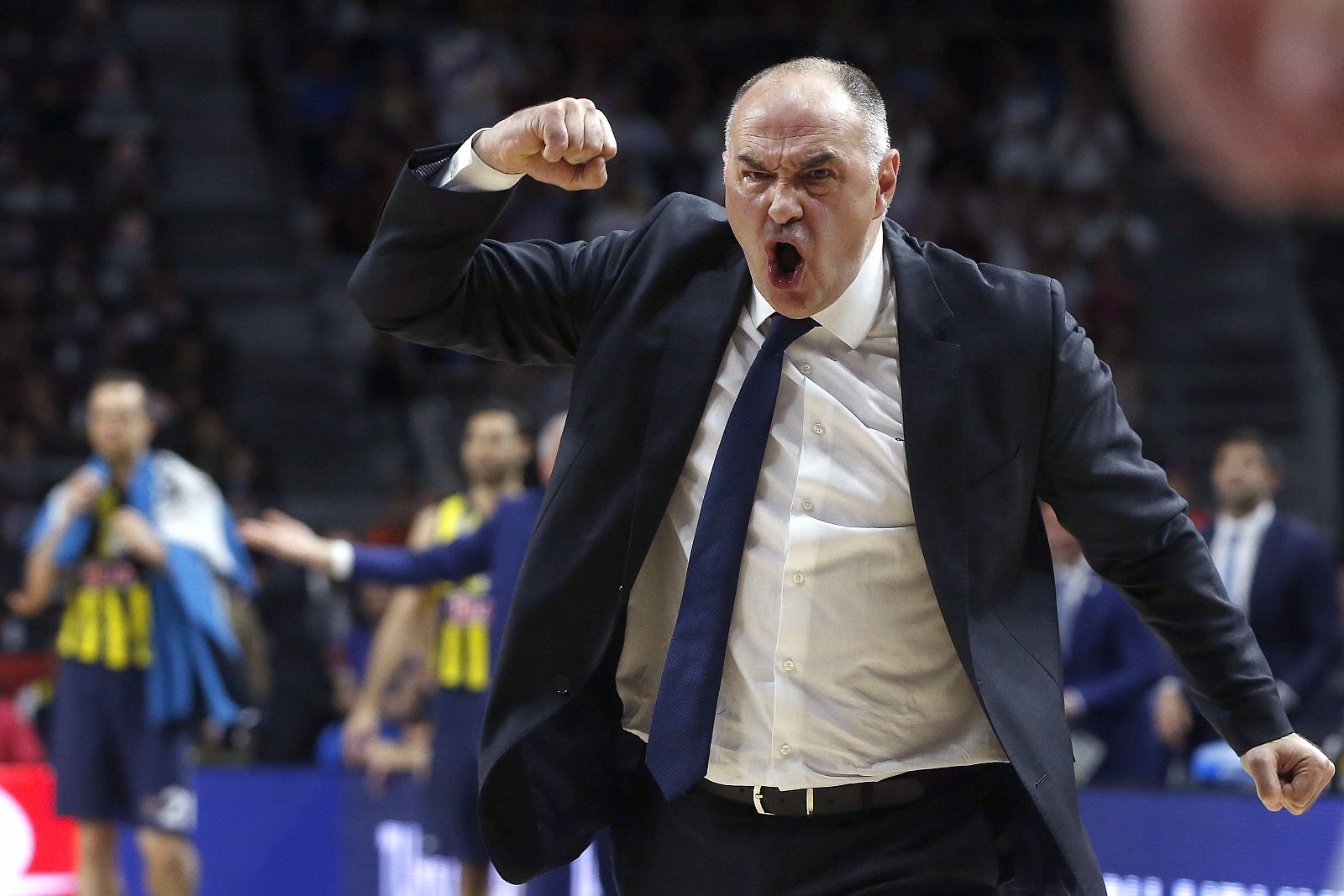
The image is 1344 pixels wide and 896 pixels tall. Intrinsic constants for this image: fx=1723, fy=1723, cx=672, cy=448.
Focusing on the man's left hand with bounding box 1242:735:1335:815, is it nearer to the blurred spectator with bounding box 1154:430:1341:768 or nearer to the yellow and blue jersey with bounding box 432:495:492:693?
the yellow and blue jersey with bounding box 432:495:492:693

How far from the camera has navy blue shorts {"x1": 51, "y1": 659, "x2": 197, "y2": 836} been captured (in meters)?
6.96

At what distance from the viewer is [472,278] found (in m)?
2.74

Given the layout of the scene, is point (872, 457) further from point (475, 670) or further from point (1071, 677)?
point (1071, 677)

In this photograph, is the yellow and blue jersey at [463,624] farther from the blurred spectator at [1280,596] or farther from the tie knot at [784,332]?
the tie knot at [784,332]

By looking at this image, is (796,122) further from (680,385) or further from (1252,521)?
(1252,521)

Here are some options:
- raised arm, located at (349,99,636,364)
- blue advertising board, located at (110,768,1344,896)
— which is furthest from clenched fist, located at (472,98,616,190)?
blue advertising board, located at (110,768,1344,896)

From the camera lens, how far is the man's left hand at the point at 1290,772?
107 inches

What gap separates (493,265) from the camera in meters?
2.77

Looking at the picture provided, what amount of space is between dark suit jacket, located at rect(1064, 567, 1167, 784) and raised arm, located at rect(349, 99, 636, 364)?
474 centimetres

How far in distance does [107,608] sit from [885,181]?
5.18m

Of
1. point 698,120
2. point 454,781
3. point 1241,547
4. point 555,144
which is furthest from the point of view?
point 698,120

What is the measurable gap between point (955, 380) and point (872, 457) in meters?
0.18

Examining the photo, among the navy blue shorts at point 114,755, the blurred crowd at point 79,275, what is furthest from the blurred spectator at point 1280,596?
→ the blurred crowd at point 79,275

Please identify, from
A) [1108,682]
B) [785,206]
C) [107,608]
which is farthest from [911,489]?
[107,608]
